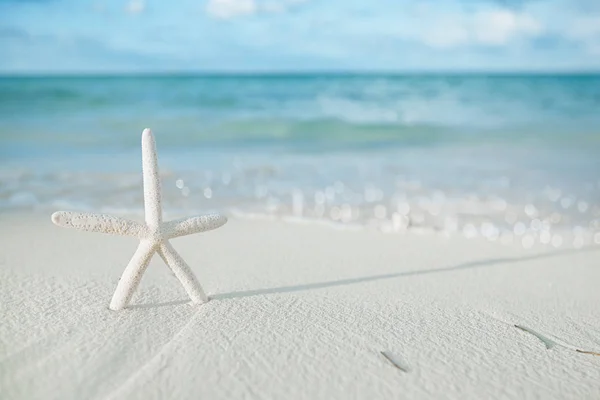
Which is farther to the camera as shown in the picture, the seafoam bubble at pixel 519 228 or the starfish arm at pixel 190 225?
the seafoam bubble at pixel 519 228

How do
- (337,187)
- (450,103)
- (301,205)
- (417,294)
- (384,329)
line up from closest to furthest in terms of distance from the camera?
(384,329)
(417,294)
(301,205)
(337,187)
(450,103)

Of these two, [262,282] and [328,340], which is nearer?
[328,340]

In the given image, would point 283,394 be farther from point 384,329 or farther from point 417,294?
point 417,294

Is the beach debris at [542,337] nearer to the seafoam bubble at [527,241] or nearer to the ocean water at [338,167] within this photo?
the seafoam bubble at [527,241]

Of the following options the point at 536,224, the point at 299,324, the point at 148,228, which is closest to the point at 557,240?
the point at 536,224

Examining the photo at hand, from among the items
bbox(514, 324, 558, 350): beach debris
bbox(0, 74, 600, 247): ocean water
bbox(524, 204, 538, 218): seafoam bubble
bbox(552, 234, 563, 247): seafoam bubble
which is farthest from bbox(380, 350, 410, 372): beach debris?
bbox(524, 204, 538, 218): seafoam bubble

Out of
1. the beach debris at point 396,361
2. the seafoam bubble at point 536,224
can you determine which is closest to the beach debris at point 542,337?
the beach debris at point 396,361

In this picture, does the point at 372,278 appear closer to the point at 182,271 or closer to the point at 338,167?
the point at 182,271

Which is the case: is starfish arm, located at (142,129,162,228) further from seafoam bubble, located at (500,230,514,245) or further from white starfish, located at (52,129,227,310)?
seafoam bubble, located at (500,230,514,245)

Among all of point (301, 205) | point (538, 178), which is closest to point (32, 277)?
point (301, 205)

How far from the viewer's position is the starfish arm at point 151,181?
9.00ft

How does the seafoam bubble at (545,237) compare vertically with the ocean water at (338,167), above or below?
below

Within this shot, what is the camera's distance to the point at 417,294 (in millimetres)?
3422

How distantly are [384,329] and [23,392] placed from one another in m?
1.66
